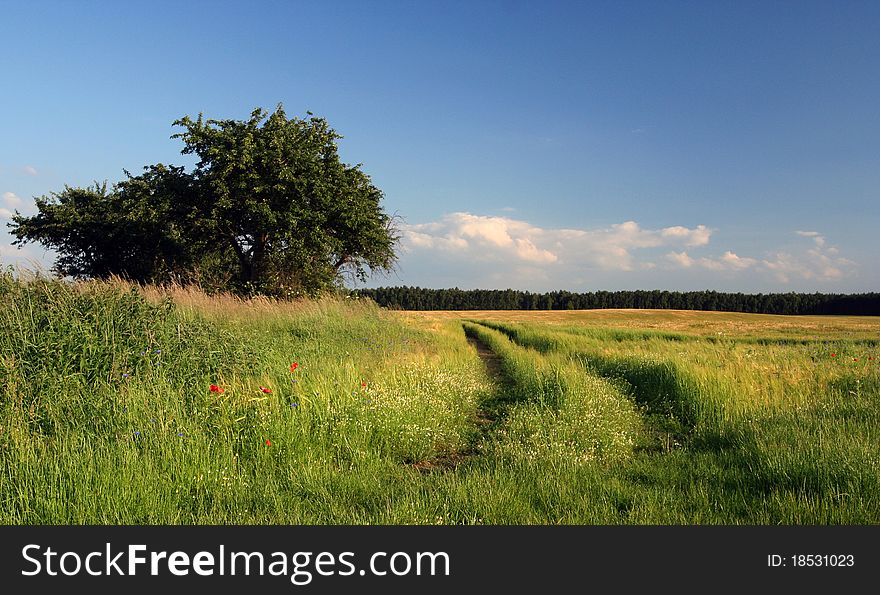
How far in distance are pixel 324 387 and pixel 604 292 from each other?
410ft

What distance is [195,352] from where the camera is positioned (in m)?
7.83

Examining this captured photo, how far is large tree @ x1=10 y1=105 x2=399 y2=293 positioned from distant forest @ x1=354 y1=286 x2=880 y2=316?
7543 cm

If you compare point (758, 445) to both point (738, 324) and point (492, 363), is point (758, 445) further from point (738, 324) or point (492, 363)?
point (738, 324)

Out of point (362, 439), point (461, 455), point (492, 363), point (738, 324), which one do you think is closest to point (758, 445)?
point (461, 455)

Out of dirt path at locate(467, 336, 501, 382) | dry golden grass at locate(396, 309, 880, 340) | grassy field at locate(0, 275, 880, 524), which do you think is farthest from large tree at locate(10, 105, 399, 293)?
grassy field at locate(0, 275, 880, 524)

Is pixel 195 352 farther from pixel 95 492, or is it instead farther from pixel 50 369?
pixel 95 492

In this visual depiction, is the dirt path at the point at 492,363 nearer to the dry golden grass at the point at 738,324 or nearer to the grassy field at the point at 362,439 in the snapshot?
the grassy field at the point at 362,439

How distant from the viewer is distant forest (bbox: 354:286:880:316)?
105m

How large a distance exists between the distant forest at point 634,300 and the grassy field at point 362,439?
9745 centimetres

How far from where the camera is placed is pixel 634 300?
398 feet

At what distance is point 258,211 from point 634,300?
111 m

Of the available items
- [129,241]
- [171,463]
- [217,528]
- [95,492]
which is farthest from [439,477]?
[129,241]

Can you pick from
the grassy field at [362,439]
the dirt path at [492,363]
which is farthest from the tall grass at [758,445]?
the dirt path at [492,363]

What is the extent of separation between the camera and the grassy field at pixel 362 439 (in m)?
4.65
